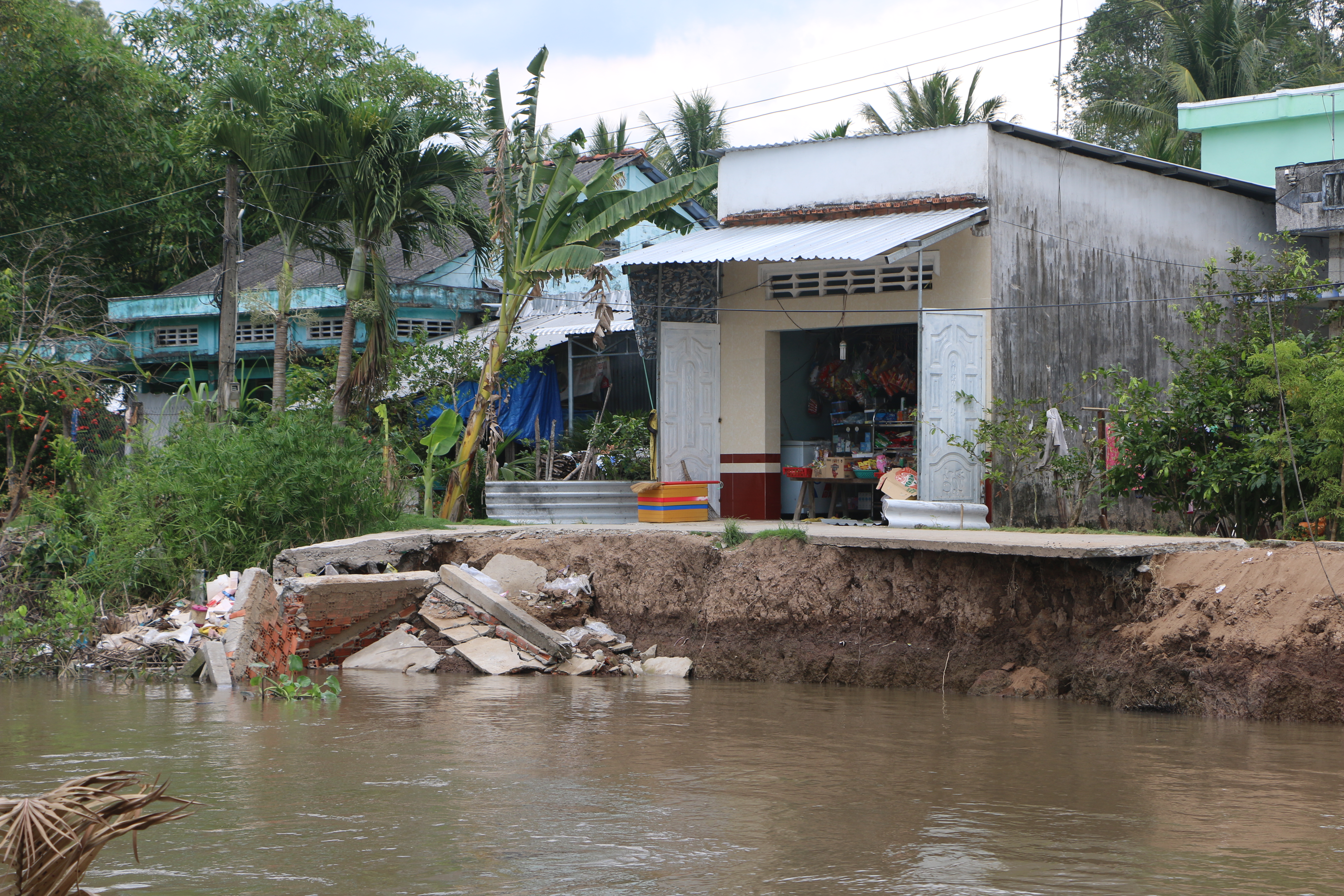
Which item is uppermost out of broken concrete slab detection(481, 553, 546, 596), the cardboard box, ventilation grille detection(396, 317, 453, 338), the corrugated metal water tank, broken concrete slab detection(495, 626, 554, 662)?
ventilation grille detection(396, 317, 453, 338)

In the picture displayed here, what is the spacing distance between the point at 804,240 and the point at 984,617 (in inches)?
199

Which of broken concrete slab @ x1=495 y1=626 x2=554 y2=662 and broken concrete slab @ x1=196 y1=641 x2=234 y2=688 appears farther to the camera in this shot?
broken concrete slab @ x1=495 y1=626 x2=554 y2=662

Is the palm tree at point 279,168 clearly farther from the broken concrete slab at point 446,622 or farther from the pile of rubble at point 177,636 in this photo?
the broken concrete slab at point 446,622

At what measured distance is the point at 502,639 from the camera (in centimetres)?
1272

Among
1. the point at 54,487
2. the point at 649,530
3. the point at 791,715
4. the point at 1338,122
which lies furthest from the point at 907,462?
the point at 54,487

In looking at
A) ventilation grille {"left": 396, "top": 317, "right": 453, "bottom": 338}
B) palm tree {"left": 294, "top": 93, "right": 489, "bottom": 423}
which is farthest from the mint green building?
ventilation grille {"left": 396, "top": 317, "right": 453, "bottom": 338}

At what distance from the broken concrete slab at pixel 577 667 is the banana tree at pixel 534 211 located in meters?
4.42

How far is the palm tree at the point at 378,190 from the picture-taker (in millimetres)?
17031

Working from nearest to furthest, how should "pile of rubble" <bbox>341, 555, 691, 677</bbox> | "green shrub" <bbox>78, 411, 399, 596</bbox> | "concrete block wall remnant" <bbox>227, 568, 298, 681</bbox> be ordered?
"concrete block wall remnant" <bbox>227, 568, 298, 681</bbox>, "pile of rubble" <bbox>341, 555, 691, 677</bbox>, "green shrub" <bbox>78, 411, 399, 596</bbox>

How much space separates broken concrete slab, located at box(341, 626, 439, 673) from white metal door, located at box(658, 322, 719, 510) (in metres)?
4.25

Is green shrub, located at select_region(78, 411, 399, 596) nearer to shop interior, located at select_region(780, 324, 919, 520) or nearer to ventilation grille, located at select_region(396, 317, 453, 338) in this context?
shop interior, located at select_region(780, 324, 919, 520)

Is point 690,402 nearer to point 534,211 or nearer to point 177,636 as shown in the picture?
point 534,211

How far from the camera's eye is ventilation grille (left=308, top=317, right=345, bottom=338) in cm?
2348

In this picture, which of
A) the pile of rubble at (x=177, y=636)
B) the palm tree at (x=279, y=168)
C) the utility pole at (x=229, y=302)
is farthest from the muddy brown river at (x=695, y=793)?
the palm tree at (x=279, y=168)
